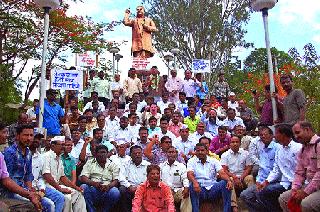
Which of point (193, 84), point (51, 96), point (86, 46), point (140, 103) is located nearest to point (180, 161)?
point (51, 96)

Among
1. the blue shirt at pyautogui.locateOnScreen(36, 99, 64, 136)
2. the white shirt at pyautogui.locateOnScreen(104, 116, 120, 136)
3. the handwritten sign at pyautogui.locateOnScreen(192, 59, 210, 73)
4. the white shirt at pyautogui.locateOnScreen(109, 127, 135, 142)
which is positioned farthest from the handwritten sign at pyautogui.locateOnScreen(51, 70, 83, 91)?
the handwritten sign at pyautogui.locateOnScreen(192, 59, 210, 73)

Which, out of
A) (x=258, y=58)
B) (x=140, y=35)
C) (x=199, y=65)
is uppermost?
(x=258, y=58)

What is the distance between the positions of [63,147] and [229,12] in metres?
18.9

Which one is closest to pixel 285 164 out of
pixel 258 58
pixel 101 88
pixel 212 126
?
pixel 212 126

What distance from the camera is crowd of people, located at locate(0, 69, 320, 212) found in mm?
5777

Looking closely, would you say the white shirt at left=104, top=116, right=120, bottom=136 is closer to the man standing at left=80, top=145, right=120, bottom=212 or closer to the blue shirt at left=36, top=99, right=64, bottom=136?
the blue shirt at left=36, top=99, right=64, bottom=136

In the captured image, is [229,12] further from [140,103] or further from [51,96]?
[51,96]

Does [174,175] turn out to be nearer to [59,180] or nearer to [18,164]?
[59,180]

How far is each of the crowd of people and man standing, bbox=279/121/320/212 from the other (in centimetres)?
1

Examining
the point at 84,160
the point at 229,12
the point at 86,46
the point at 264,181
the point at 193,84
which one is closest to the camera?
the point at 264,181

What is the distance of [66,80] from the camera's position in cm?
1009

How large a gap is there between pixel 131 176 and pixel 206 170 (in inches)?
55.5

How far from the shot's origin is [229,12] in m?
25.1

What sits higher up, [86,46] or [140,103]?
[86,46]
